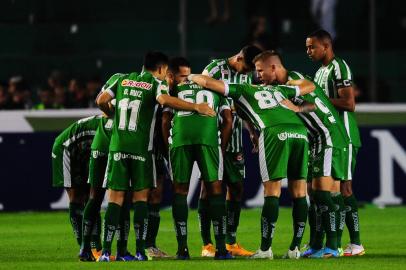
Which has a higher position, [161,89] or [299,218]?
[161,89]

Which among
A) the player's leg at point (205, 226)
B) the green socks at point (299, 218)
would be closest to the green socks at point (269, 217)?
the green socks at point (299, 218)

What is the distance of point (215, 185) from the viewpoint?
39.1ft

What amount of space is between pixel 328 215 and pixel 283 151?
86cm

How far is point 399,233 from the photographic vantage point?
14727 millimetres

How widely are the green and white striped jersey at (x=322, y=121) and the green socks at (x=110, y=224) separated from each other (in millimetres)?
1947

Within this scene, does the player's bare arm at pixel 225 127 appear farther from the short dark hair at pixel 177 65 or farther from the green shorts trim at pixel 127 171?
the green shorts trim at pixel 127 171

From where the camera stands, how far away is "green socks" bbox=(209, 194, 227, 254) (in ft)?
39.0

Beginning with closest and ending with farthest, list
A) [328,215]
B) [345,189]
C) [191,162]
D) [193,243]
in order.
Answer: [191,162] < [328,215] < [345,189] < [193,243]

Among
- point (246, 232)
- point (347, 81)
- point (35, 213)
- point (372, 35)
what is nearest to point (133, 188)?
point (347, 81)

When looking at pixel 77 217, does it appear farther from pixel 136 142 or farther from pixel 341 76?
pixel 341 76

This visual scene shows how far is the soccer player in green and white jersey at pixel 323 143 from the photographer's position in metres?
12.1

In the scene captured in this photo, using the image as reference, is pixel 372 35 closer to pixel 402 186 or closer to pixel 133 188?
pixel 402 186

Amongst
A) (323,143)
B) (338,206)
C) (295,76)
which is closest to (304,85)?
(295,76)

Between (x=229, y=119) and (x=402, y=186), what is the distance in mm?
6357
